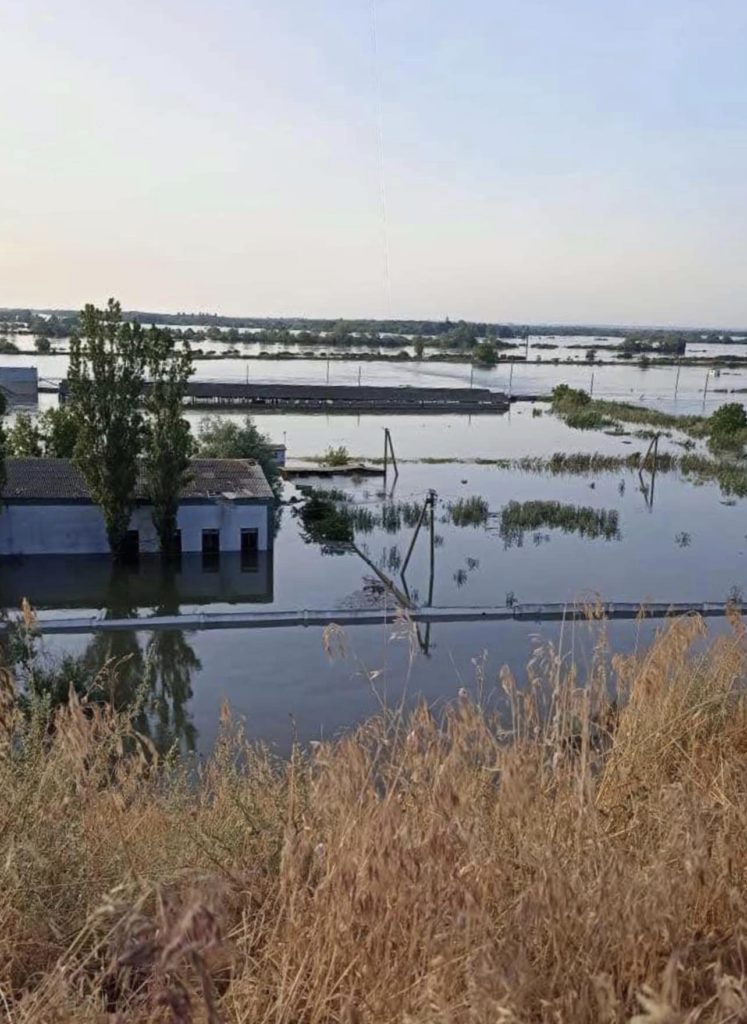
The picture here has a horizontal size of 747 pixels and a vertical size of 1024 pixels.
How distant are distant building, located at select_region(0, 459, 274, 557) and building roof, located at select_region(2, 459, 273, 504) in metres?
0.02

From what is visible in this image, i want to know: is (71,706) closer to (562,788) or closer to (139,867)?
(139,867)

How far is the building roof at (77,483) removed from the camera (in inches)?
532

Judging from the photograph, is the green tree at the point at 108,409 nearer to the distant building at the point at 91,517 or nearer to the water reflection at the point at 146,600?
the distant building at the point at 91,517

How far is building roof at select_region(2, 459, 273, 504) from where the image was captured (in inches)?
532

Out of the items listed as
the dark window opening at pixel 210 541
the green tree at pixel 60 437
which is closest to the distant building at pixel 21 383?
the green tree at pixel 60 437

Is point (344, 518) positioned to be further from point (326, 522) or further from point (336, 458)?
point (336, 458)

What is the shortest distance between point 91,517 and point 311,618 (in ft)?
17.7

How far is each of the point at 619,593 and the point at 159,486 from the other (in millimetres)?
7361

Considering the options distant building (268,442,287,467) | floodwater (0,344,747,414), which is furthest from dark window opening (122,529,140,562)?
floodwater (0,344,747,414)

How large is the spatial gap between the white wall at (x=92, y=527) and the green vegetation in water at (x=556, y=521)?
4.82 metres

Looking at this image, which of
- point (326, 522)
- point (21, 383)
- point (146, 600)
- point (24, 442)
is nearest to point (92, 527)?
point (146, 600)

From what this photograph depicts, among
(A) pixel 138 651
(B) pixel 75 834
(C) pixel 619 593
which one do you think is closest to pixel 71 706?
(B) pixel 75 834

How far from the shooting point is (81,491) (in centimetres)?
1373

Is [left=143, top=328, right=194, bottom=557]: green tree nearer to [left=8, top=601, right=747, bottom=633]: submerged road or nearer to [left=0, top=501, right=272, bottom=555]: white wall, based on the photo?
[left=0, top=501, right=272, bottom=555]: white wall
